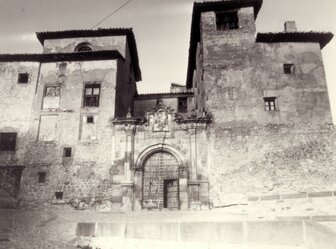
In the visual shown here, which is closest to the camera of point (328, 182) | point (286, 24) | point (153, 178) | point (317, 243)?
point (317, 243)

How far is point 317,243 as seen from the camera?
24.5 ft

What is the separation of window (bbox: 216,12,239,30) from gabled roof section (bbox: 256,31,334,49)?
193cm

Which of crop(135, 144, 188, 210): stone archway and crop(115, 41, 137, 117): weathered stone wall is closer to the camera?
crop(135, 144, 188, 210): stone archway

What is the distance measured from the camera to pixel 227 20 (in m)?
20.2

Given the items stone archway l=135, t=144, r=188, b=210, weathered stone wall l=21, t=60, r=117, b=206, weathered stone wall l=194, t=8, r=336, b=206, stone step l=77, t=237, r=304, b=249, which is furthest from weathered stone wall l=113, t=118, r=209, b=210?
stone step l=77, t=237, r=304, b=249

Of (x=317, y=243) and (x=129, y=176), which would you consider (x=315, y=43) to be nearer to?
(x=129, y=176)

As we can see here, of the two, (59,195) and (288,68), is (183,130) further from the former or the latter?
(59,195)

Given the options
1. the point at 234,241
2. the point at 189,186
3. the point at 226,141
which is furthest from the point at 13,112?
the point at 234,241

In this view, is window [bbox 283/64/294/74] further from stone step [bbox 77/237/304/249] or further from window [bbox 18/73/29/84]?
window [bbox 18/73/29/84]

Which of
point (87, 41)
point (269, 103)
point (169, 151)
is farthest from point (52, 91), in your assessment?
point (269, 103)

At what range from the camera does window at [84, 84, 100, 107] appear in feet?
63.3

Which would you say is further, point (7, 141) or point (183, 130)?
point (7, 141)

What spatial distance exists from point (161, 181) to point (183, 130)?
9.99ft

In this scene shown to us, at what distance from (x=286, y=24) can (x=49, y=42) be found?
50.3ft
